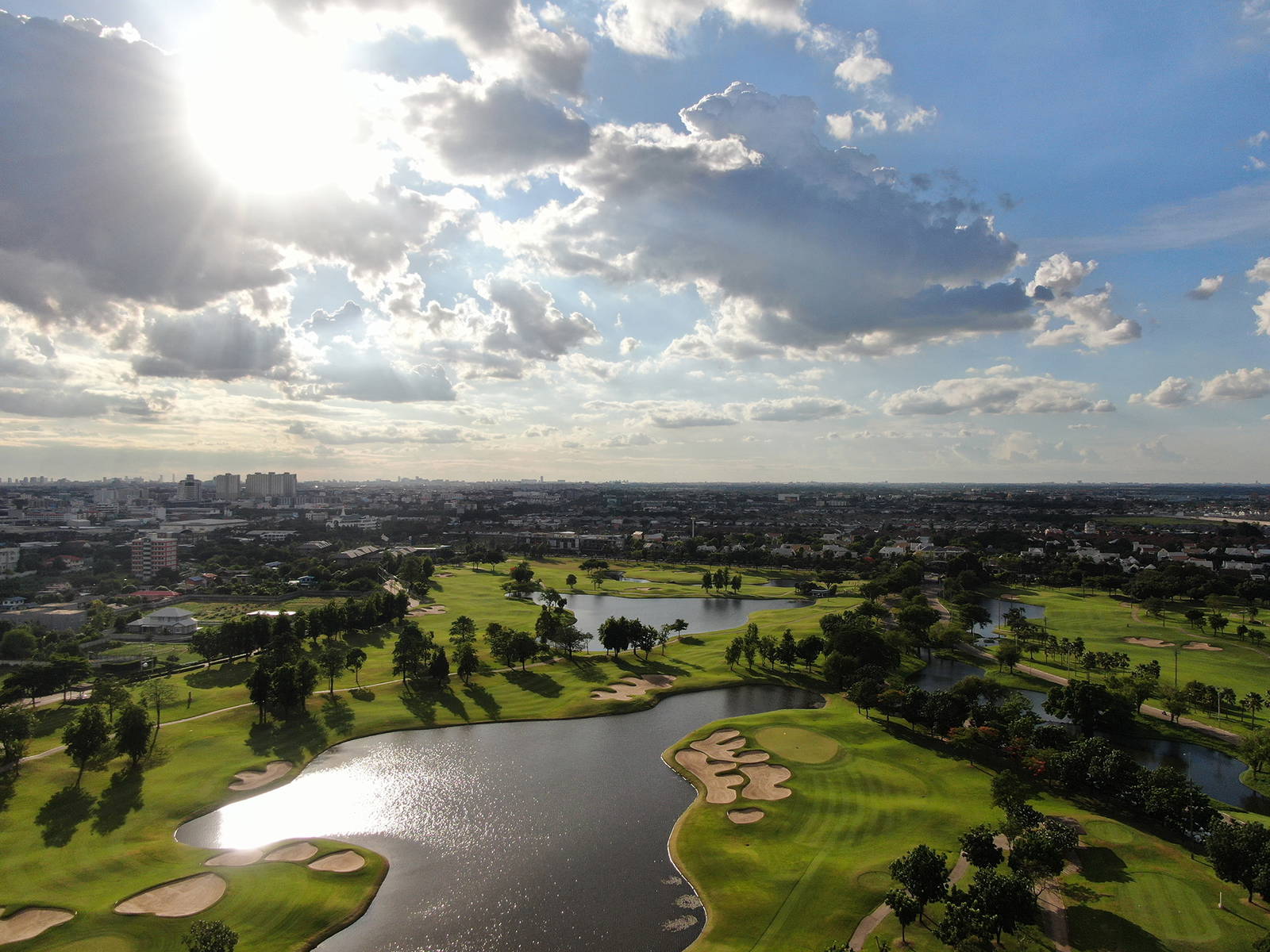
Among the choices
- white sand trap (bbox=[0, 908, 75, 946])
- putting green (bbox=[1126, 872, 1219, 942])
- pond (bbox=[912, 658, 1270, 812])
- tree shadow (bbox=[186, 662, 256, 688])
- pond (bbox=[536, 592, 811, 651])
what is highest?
putting green (bbox=[1126, 872, 1219, 942])

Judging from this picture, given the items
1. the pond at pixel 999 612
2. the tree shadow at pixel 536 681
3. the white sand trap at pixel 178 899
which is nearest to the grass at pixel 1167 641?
the pond at pixel 999 612

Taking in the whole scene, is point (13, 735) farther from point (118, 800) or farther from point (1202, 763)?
point (1202, 763)

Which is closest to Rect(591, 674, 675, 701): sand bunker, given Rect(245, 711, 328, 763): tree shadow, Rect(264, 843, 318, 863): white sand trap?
Rect(245, 711, 328, 763): tree shadow

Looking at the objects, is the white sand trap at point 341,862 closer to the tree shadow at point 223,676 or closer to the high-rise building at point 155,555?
the tree shadow at point 223,676

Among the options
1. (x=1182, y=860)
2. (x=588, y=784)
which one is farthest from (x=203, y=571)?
(x=1182, y=860)

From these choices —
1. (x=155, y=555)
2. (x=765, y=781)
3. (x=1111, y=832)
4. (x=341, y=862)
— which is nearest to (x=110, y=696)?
(x=341, y=862)

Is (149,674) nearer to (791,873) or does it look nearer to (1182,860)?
(791,873)

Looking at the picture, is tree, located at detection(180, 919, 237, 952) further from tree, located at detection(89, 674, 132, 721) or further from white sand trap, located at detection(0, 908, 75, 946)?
tree, located at detection(89, 674, 132, 721)
